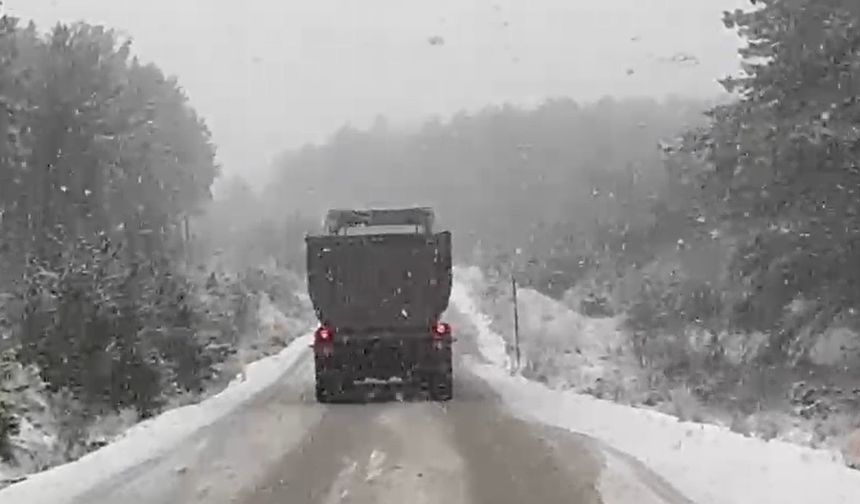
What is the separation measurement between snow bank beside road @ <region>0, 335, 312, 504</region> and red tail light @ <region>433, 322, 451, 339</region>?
3423 mm

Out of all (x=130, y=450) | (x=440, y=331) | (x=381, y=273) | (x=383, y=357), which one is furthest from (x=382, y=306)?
(x=130, y=450)

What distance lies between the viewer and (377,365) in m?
18.7

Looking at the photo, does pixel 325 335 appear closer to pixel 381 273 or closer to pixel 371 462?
pixel 381 273

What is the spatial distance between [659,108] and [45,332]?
12575 centimetres

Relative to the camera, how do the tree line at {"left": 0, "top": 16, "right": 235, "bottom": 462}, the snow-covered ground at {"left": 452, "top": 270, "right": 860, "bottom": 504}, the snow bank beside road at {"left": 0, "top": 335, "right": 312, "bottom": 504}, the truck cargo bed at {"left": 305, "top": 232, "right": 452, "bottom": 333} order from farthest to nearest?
the truck cargo bed at {"left": 305, "top": 232, "right": 452, "bottom": 333}, the tree line at {"left": 0, "top": 16, "right": 235, "bottom": 462}, the snow bank beside road at {"left": 0, "top": 335, "right": 312, "bottom": 504}, the snow-covered ground at {"left": 452, "top": 270, "right": 860, "bottom": 504}

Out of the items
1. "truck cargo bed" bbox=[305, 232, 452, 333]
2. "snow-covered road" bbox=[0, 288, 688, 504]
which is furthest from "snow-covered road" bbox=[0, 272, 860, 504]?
"truck cargo bed" bbox=[305, 232, 452, 333]

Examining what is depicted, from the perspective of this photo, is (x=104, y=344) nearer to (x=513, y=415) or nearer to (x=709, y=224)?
(x=513, y=415)

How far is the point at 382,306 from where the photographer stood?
60.7 feet

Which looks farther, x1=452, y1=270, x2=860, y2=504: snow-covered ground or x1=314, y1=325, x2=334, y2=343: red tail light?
x1=314, y1=325, x2=334, y2=343: red tail light

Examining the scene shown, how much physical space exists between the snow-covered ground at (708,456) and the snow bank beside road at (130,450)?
4715 millimetres

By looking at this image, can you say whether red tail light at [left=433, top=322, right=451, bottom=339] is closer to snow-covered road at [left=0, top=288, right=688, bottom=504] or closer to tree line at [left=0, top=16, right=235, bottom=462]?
snow-covered road at [left=0, top=288, right=688, bottom=504]

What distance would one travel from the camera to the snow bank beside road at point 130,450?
33.1 feet

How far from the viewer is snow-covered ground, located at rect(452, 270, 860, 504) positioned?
8828 millimetres

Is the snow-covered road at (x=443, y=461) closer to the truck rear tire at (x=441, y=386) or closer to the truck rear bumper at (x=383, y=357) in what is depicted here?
the truck rear tire at (x=441, y=386)
